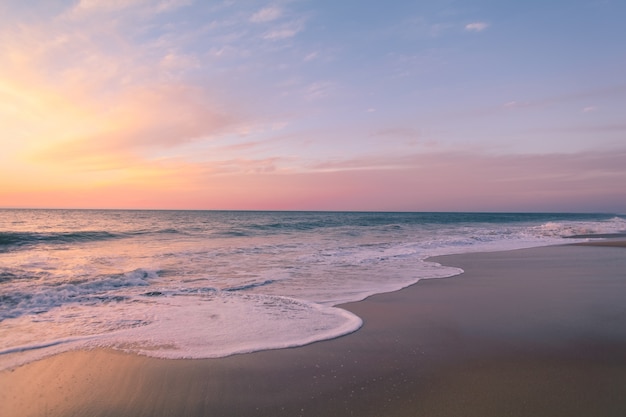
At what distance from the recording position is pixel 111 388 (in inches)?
154

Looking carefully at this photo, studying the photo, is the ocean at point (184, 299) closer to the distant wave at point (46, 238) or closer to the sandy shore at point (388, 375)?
the sandy shore at point (388, 375)

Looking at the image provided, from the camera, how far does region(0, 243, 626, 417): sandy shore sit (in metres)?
3.48

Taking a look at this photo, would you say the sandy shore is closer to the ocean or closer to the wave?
the ocean

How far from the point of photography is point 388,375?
4.11m

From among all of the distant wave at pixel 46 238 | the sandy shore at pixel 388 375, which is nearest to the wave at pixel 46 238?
the distant wave at pixel 46 238

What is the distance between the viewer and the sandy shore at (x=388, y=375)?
348 cm

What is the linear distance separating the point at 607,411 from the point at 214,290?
720cm

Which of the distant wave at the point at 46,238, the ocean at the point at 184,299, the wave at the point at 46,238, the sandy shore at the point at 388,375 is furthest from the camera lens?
the wave at the point at 46,238

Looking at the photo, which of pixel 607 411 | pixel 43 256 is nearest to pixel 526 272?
pixel 607 411

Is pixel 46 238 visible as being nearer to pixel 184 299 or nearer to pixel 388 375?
pixel 184 299

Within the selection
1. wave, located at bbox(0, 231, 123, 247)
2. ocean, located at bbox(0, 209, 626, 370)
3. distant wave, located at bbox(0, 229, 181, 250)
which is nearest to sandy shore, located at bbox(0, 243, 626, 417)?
ocean, located at bbox(0, 209, 626, 370)

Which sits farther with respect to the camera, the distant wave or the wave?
the wave

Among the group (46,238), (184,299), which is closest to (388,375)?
(184,299)

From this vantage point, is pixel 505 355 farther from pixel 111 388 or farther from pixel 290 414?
pixel 111 388
